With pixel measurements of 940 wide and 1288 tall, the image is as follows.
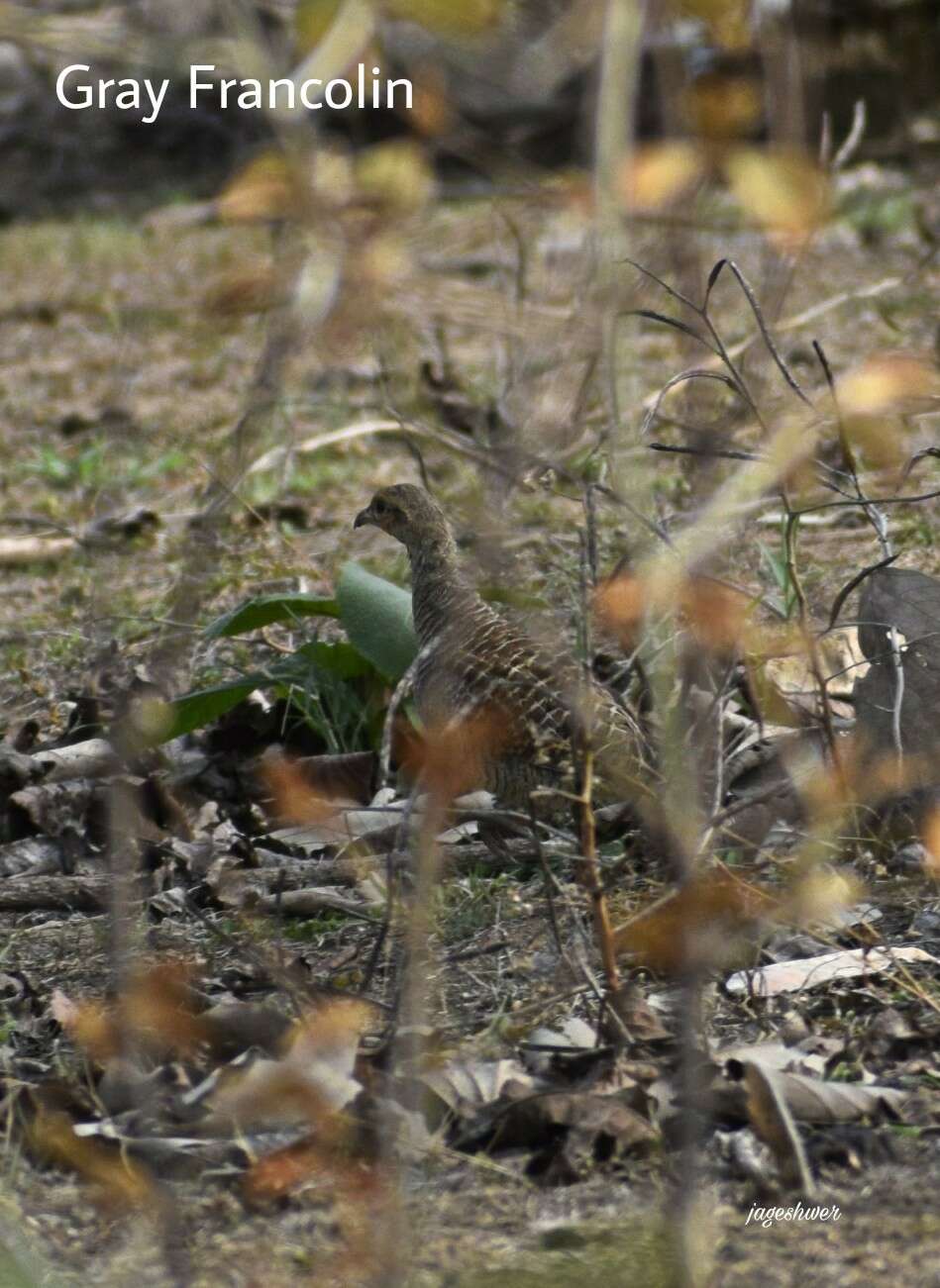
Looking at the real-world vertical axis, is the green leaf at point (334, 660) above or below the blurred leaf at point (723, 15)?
below

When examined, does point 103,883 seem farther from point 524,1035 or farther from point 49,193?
point 49,193

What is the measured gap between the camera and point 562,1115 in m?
2.62

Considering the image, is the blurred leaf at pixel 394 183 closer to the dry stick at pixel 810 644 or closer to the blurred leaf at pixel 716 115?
the blurred leaf at pixel 716 115

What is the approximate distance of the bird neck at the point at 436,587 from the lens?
13.2 ft

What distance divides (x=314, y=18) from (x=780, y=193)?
981 millimetres

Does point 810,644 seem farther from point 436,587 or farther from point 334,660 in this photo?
point 334,660

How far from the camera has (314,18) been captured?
2699mm

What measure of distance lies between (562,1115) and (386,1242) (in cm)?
43

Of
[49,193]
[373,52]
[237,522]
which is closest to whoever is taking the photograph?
[373,52]

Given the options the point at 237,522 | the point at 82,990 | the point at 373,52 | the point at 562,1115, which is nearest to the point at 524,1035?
the point at 562,1115

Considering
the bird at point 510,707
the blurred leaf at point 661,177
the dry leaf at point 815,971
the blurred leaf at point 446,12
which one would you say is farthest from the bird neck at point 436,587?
the blurred leaf at point 446,12

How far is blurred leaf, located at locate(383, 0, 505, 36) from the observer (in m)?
2.40

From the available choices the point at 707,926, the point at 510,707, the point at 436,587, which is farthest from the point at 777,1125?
the point at 436,587
